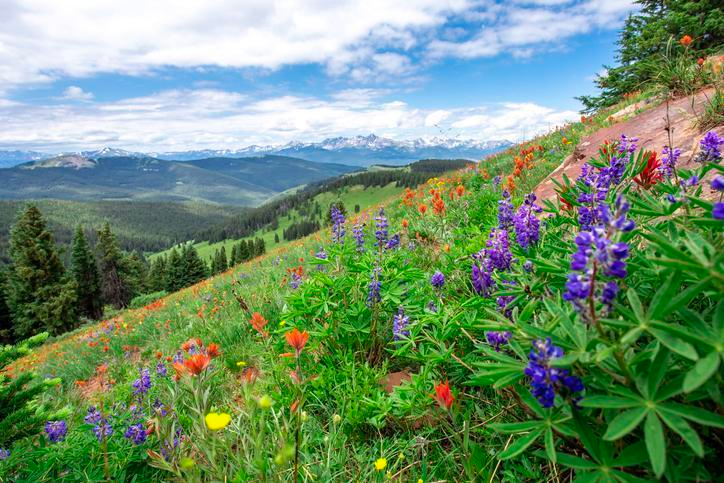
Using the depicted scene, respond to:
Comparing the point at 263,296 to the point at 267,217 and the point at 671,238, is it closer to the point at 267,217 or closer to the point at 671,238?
the point at 671,238

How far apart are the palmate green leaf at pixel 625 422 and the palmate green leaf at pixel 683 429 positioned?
54 mm

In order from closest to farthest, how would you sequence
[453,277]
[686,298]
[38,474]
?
[686,298], [38,474], [453,277]

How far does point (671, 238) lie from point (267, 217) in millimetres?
187555

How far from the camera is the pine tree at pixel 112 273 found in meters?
49.3

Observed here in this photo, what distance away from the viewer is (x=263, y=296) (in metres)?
6.11

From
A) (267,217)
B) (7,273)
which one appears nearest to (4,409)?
(7,273)

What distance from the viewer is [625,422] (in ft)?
3.62

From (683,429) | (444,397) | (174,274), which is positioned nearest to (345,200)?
(174,274)

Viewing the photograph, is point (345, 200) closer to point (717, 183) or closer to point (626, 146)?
point (626, 146)

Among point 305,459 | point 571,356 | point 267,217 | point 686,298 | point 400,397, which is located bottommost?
point 267,217

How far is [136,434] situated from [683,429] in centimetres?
303

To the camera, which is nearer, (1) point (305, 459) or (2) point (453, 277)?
(1) point (305, 459)

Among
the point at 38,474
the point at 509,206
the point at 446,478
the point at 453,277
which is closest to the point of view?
the point at 446,478

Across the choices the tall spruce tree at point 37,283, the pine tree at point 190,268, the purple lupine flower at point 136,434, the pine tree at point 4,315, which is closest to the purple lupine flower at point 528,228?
the purple lupine flower at point 136,434
